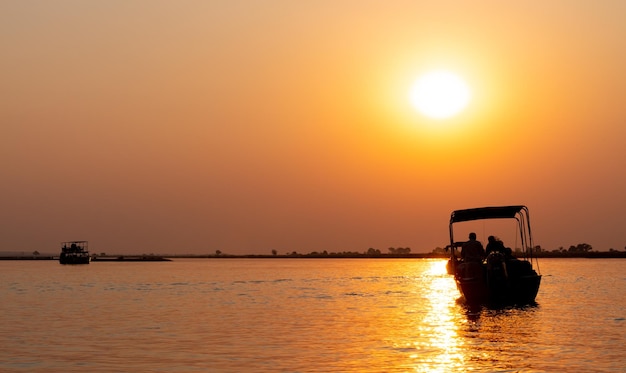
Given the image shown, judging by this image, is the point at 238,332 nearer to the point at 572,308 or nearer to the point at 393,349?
the point at 393,349

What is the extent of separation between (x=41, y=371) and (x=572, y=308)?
33.0 meters

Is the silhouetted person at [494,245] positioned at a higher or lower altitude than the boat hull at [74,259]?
lower

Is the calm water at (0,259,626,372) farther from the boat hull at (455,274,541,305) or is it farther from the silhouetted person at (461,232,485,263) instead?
the silhouetted person at (461,232,485,263)

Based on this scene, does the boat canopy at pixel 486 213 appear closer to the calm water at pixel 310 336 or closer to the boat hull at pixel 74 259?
the calm water at pixel 310 336

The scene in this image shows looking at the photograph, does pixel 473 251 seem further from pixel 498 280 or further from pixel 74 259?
pixel 74 259

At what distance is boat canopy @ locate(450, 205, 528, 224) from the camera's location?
4806cm

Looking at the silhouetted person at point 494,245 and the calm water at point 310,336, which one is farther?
the silhouetted person at point 494,245

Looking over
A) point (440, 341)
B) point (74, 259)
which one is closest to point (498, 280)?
point (440, 341)

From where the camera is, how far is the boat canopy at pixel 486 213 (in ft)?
158

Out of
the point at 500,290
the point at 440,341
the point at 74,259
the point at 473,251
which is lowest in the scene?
the point at 440,341

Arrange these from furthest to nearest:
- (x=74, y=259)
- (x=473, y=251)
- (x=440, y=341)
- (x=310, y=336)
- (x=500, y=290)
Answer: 1. (x=74, y=259)
2. (x=473, y=251)
3. (x=500, y=290)
4. (x=310, y=336)
5. (x=440, y=341)

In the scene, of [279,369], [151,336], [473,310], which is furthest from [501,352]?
[473,310]

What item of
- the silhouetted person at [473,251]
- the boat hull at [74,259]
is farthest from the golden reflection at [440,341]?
the boat hull at [74,259]

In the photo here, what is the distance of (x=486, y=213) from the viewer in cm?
4875
